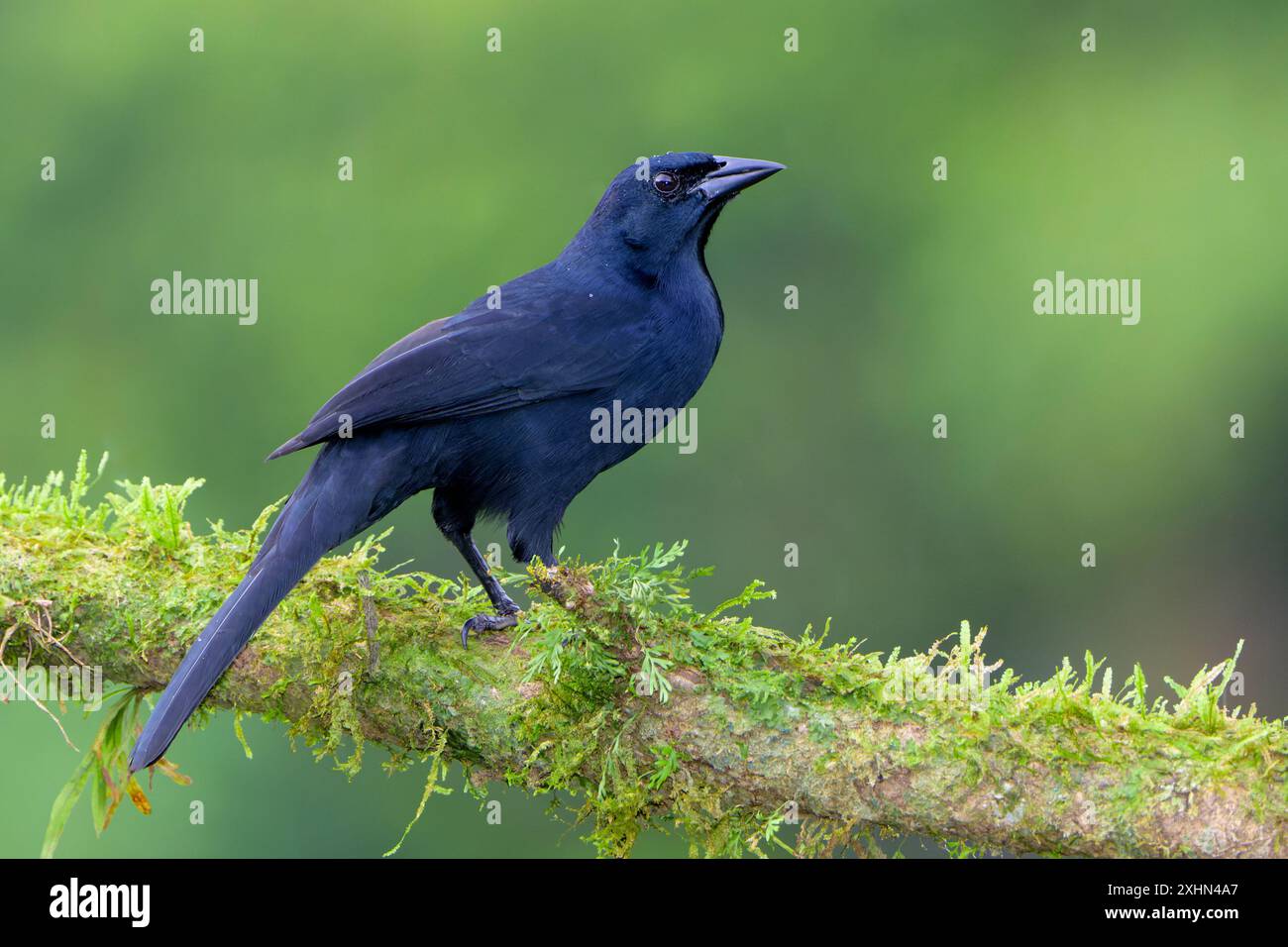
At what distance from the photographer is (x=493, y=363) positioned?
3.96 metres

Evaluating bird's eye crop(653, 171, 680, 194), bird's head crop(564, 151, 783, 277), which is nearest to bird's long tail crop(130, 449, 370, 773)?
bird's head crop(564, 151, 783, 277)

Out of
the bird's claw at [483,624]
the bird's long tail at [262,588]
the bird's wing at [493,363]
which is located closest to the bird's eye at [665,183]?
the bird's wing at [493,363]

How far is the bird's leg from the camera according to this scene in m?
3.52

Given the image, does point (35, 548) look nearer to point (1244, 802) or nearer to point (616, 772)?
point (616, 772)

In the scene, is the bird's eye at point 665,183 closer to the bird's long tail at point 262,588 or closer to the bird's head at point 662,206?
the bird's head at point 662,206

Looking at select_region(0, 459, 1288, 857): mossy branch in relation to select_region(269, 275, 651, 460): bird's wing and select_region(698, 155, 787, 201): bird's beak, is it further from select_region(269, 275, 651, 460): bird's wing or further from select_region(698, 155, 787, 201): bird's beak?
select_region(698, 155, 787, 201): bird's beak

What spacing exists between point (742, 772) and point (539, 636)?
567mm

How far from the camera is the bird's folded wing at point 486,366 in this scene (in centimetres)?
377

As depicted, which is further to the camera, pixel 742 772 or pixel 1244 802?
pixel 742 772

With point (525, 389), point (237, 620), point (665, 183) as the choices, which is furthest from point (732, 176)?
point (237, 620)

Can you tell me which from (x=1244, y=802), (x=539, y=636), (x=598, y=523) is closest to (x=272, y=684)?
(x=539, y=636)

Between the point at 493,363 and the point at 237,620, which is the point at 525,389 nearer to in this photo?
the point at 493,363

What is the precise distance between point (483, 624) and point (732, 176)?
1.74 meters

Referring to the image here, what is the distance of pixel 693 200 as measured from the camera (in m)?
4.43
